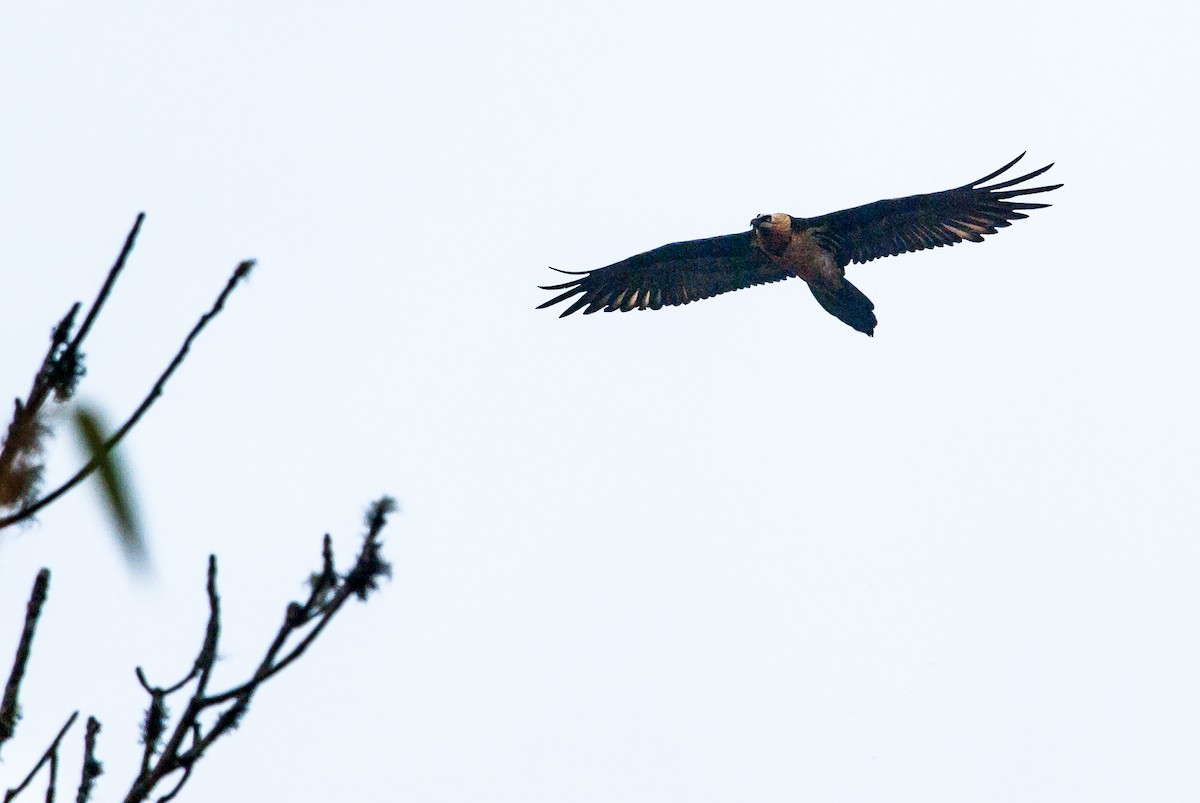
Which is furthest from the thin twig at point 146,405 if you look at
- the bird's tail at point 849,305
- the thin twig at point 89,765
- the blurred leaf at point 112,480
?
the bird's tail at point 849,305

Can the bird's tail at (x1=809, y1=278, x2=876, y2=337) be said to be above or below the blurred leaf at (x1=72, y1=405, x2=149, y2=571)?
above

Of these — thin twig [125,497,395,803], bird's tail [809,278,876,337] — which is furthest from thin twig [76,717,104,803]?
bird's tail [809,278,876,337]

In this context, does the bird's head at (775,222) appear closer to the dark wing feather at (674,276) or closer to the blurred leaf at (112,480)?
the dark wing feather at (674,276)

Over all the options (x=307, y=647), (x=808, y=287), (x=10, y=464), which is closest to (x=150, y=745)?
(x=307, y=647)

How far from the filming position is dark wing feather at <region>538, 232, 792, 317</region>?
39.8ft

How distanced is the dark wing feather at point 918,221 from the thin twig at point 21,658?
10307mm

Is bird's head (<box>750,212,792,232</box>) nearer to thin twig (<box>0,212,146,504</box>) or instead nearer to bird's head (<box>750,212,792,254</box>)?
bird's head (<box>750,212,792,254</box>)

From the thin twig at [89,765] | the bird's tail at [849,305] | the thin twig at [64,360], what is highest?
the bird's tail at [849,305]

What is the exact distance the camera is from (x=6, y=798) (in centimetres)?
170

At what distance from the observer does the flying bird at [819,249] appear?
37.7 ft

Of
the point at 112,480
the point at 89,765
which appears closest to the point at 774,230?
the point at 89,765

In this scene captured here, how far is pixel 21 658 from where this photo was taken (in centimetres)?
180

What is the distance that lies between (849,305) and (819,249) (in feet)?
2.02

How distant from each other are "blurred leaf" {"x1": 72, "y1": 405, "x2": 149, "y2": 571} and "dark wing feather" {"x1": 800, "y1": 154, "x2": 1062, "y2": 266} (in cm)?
1068
